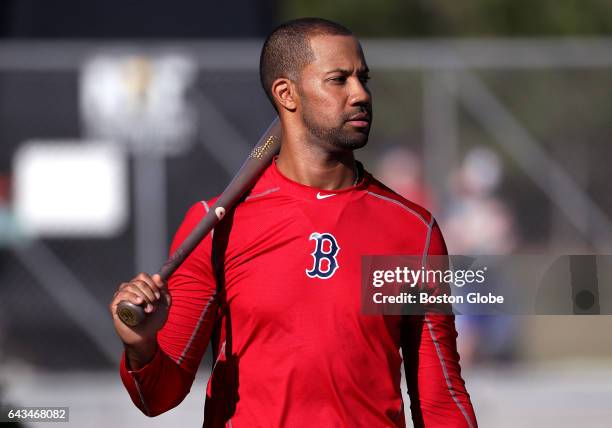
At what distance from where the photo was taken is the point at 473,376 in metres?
11.2

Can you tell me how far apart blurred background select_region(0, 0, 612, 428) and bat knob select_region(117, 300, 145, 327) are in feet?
23.6

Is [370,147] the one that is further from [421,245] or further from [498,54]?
[421,245]

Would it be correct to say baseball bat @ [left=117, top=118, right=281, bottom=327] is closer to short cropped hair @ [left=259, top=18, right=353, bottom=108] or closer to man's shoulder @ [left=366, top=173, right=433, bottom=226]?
short cropped hair @ [left=259, top=18, right=353, bottom=108]

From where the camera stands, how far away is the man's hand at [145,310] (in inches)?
140

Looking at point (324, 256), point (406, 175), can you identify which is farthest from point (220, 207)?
point (406, 175)

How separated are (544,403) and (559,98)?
4652mm

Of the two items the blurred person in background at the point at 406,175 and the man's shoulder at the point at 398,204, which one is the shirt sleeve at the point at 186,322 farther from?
the blurred person in background at the point at 406,175

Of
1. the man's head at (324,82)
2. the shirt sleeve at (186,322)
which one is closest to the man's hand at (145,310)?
the shirt sleeve at (186,322)

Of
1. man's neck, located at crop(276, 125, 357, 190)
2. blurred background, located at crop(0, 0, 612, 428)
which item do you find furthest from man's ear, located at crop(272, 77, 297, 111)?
blurred background, located at crop(0, 0, 612, 428)

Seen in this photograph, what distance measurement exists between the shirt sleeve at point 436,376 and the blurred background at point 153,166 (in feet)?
22.6

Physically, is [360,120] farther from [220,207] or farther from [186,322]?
[186,322]

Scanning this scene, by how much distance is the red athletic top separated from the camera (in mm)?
3748

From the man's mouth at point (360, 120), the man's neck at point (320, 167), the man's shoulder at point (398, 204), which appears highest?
the man's mouth at point (360, 120)

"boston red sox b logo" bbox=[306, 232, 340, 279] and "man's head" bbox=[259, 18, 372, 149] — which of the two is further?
"man's head" bbox=[259, 18, 372, 149]
